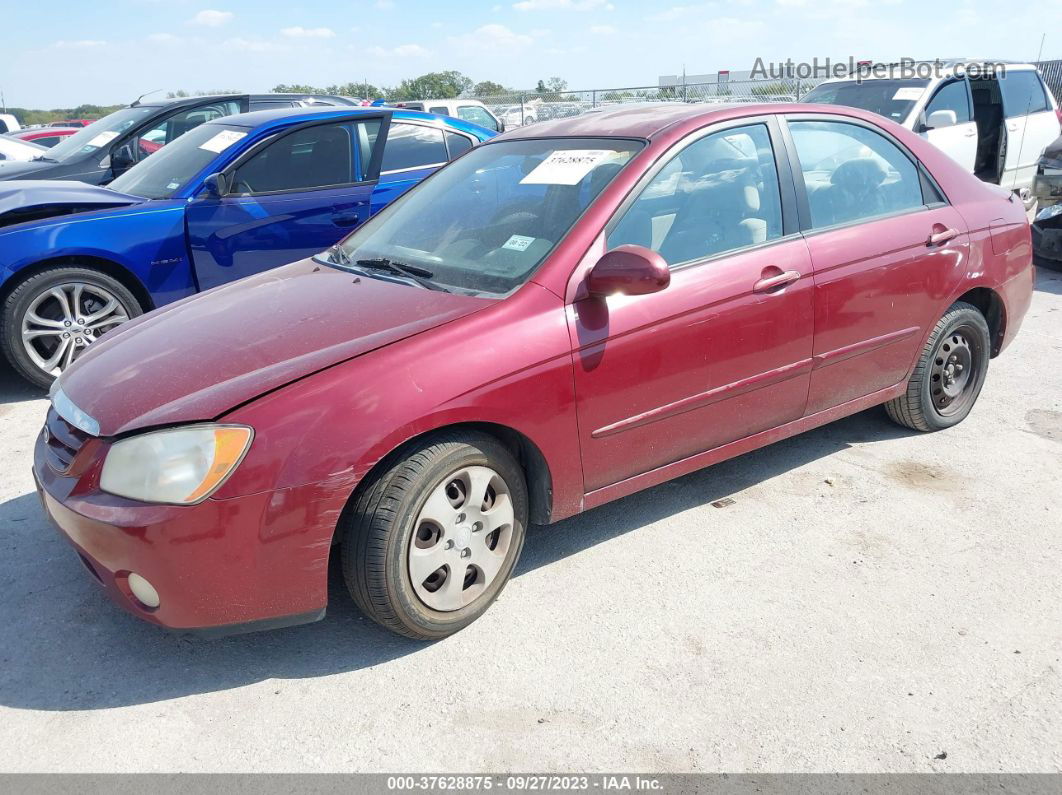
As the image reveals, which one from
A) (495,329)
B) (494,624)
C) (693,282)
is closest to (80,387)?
(495,329)

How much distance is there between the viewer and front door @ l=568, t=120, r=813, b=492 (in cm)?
307

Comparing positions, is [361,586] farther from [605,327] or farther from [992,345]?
[992,345]

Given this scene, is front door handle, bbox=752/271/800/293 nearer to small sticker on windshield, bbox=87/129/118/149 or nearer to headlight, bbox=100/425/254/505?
headlight, bbox=100/425/254/505

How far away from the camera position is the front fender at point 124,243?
513cm

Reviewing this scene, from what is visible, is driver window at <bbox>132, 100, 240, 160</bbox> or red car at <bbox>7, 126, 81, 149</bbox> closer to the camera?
driver window at <bbox>132, 100, 240, 160</bbox>

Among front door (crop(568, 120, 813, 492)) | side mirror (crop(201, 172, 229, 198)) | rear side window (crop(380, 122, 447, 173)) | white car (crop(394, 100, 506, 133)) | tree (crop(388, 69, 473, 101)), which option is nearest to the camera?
front door (crop(568, 120, 813, 492))

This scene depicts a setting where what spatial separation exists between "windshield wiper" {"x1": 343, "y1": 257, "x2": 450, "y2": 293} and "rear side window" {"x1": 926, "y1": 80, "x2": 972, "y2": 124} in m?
7.31

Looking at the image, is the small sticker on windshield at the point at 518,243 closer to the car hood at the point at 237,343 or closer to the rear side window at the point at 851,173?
the car hood at the point at 237,343

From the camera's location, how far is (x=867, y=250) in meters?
3.77

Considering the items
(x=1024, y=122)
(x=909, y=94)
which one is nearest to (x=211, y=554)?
(x=909, y=94)

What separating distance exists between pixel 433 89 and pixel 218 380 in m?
39.6

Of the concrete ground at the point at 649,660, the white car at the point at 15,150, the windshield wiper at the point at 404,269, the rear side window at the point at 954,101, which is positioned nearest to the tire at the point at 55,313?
the concrete ground at the point at 649,660

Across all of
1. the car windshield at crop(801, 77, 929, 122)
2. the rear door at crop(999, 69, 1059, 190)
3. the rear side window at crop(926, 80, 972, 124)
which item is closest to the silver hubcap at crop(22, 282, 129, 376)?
the car windshield at crop(801, 77, 929, 122)

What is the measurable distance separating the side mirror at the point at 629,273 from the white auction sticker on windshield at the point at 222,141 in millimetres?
3973
